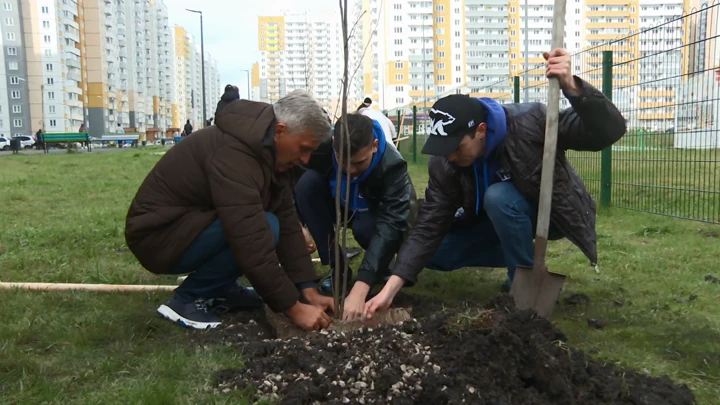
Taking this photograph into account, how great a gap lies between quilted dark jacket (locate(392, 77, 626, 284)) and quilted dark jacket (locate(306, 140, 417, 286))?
0.12 m

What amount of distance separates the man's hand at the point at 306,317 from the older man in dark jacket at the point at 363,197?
14 cm

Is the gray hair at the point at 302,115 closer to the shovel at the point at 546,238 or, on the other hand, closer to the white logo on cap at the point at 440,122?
the white logo on cap at the point at 440,122

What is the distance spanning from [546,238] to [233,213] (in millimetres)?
1283

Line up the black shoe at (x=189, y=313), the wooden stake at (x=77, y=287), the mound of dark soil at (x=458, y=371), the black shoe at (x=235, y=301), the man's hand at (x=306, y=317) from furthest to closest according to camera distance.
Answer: the wooden stake at (x=77, y=287)
the black shoe at (x=235, y=301)
the black shoe at (x=189, y=313)
the man's hand at (x=306, y=317)
the mound of dark soil at (x=458, y=371)

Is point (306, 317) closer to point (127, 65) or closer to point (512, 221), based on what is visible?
point (512, 221)

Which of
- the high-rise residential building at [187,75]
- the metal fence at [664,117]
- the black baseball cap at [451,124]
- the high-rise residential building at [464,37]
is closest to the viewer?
the black baseball cap at [451,124]

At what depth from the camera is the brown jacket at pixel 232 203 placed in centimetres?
245

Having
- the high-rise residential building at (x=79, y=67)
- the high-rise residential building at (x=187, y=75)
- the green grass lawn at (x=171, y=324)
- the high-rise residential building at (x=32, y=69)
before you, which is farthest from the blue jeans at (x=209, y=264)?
the high-rise residential building at (x=187, y=75)

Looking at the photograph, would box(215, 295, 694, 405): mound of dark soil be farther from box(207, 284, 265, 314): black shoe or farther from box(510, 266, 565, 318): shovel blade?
box(207, 284, 265, 314): black shoe

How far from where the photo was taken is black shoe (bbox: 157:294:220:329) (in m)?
2.85

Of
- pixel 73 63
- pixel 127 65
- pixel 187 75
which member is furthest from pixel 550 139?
pixel 187 75

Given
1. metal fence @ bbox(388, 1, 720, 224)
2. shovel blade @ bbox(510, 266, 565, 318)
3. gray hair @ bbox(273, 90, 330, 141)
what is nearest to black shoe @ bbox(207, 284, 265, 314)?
gray hair @ bbox(273, 90, 330, 141)

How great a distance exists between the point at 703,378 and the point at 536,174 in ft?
3.61

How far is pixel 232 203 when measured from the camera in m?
2.44
